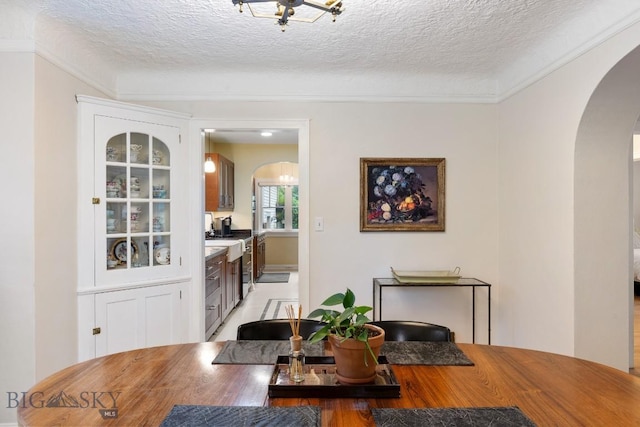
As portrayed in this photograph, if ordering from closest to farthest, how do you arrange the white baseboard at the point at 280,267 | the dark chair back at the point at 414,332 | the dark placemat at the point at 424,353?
the dark placemat at the point at 424,353, the dark chair back at the point at 414,332, the white baseboard at the point at 280,267

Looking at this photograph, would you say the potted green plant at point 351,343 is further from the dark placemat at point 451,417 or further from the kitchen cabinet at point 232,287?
the kitchen cabinet at point 232,287

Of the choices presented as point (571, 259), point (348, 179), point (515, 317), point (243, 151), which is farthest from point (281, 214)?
point (571, 259)

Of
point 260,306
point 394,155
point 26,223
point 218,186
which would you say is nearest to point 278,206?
point 218,186

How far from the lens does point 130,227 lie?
9.11 ft

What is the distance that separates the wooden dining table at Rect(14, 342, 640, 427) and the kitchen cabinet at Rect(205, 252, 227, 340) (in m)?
1.99

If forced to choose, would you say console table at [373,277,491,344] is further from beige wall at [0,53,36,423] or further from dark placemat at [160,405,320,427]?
beige wall at [0,53,36,423]

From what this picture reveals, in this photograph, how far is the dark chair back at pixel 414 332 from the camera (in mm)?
1726

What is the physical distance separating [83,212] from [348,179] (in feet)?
6.44

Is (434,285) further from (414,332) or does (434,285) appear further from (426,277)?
(414,332)

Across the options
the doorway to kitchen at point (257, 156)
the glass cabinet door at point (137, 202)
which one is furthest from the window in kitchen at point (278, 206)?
the glass cabinet door at point (137, 202)

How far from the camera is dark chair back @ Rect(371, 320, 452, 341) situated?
67.9 inches

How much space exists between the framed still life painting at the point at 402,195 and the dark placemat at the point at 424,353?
156 cm

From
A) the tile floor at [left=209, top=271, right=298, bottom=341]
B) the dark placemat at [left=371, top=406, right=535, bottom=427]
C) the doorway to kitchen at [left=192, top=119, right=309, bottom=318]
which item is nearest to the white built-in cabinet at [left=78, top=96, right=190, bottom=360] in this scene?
the doorway to kitchen at [left=192, top=119, right=309, bottom=318]

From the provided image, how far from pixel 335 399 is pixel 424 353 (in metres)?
0.53
